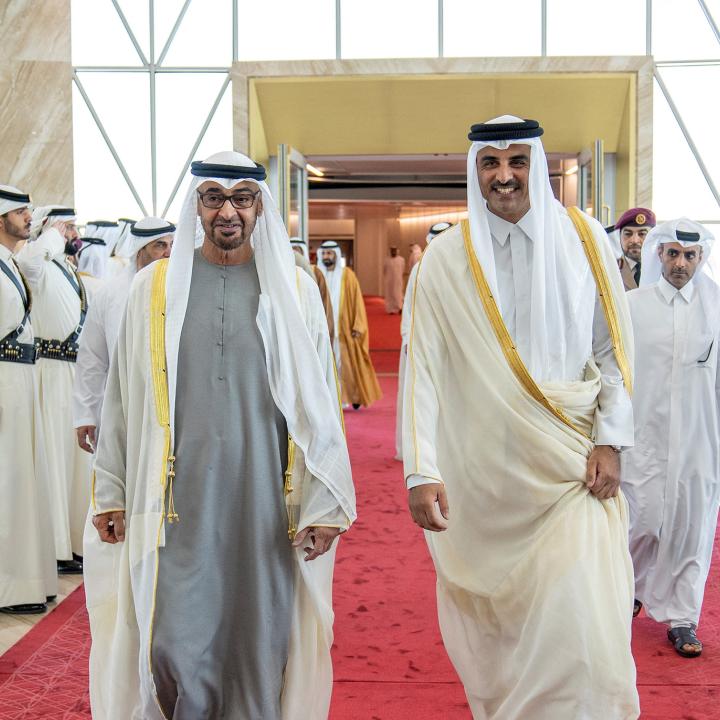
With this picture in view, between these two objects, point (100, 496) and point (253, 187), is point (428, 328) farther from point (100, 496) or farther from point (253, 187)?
point (100, 496)

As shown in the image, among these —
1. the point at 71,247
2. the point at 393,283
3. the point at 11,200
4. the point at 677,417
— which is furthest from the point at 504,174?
the point at 393,283

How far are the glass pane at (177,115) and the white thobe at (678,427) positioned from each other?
8912mm

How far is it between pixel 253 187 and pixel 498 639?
1394 mm

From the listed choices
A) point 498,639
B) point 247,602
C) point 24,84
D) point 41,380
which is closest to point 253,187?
point 247,602

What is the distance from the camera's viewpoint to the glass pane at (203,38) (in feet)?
40.9

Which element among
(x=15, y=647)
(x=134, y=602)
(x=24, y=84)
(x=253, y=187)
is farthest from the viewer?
(x=24, y=84)

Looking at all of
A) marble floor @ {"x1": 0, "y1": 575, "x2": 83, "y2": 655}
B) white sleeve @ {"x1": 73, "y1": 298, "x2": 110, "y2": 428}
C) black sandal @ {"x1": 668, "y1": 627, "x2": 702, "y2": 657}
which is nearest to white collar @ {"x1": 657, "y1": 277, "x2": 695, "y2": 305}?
black sandal @ {"x1": 668, "y1": 627, "x2": 702, "y2": 657}

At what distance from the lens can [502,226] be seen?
316 centimetres

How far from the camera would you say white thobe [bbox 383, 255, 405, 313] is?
75.2ft

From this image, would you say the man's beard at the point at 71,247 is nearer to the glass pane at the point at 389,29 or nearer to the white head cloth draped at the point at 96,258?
the white head cloth draped at the point at 96,258

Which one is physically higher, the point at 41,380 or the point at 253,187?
the point at 253,187

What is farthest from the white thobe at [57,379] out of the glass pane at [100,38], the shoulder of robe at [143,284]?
the glass pane at [100,38]

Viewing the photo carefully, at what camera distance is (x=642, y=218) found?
6.25 meters

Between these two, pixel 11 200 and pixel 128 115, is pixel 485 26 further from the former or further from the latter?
pixel 11 200
